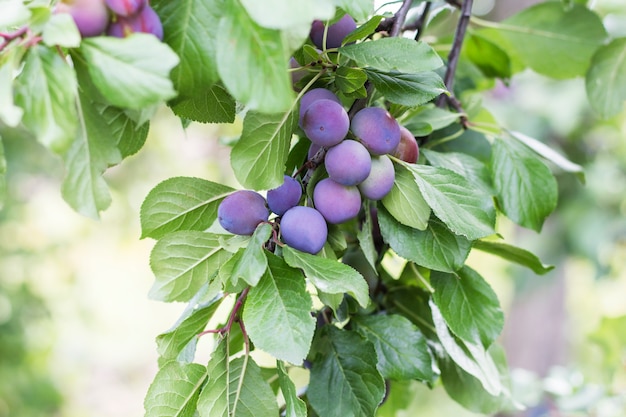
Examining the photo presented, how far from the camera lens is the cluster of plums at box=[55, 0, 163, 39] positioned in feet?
1.03

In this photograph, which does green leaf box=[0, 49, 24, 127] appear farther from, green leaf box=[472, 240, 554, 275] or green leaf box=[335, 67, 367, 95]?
green leaf box=[472, 240, 554, 275]

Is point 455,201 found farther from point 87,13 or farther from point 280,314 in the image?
point 87,13

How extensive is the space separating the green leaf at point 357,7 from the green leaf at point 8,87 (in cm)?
17

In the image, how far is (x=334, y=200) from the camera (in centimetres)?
41

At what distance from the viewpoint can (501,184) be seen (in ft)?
1.80

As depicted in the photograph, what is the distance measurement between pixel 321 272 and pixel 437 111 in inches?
9.5

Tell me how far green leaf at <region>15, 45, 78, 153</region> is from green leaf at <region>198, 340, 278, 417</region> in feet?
0.59

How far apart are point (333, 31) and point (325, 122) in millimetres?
75

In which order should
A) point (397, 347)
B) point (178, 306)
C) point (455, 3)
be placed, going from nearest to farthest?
1. point (397, 347)
2. point (455, 3)
3. point (178, 306)

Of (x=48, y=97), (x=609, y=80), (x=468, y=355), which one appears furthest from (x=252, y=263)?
(x=609, y=80)

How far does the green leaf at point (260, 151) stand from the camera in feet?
1.26

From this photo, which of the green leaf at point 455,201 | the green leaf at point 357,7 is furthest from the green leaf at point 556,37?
the green leaf at point 357,7

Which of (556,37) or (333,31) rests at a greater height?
(333,31)

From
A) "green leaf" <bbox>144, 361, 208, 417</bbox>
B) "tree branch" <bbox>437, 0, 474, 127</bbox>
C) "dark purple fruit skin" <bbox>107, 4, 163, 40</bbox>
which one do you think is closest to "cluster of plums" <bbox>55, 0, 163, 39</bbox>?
"dark purple fruit skin" <bbox>107, 4, 163, 40</bbox>
